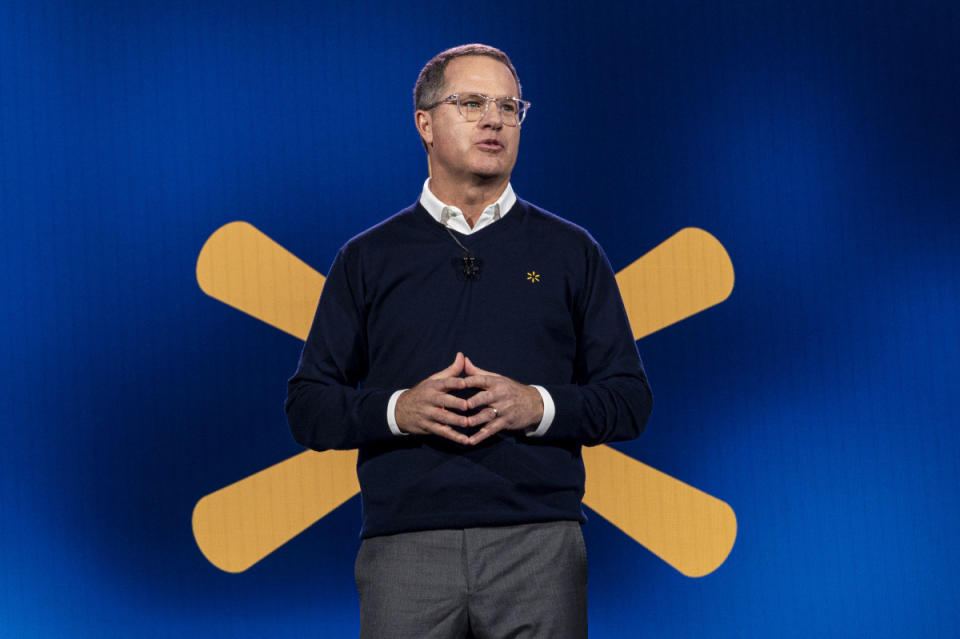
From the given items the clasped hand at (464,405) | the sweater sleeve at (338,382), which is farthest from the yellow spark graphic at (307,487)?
the clasped hand at (464,405)

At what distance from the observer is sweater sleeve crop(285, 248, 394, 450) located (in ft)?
4.35

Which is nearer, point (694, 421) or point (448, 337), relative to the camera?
point (448, 337)

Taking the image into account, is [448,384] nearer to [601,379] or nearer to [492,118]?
[601,379]

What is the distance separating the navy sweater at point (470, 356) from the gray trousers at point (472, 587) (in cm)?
3

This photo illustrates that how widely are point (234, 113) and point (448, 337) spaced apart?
1215 mm

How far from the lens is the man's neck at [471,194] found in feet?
4.88

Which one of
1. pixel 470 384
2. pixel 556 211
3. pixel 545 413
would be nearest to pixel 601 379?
pixel 545 413

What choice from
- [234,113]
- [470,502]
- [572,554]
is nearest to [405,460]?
[470,502]

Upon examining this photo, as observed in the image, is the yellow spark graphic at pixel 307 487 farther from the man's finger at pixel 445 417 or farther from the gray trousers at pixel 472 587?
the man's finger at pixel 445 417

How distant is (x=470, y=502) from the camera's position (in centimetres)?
132

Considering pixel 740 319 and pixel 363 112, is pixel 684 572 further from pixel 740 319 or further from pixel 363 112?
pixel 363 112

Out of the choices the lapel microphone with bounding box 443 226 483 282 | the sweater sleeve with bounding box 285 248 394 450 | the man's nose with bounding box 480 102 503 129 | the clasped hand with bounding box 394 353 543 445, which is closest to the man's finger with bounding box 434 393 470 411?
the clasped hand with bounding box 394 353 543 445

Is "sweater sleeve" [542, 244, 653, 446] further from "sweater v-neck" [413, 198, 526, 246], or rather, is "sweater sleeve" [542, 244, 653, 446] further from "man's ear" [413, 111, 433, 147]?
"man's ear" [413, 111, 433, 147]

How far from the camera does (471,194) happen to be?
4.89ft
